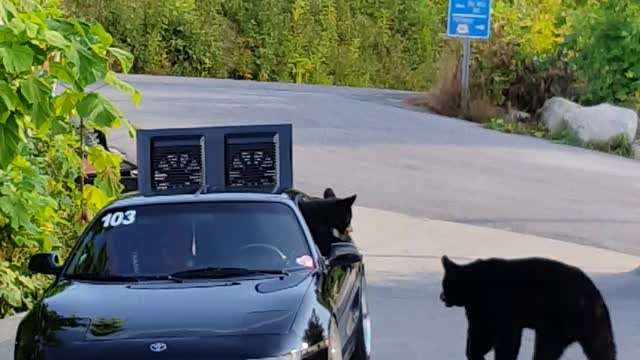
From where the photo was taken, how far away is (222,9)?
4091cm

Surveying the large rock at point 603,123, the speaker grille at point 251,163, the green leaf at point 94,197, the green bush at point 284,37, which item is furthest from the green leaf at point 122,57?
the green bush at point 284,37

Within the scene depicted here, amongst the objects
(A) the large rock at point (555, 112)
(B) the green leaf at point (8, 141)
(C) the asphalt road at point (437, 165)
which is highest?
(B) the green leaf at point (8, 141)

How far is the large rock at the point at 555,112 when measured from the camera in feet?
77.2

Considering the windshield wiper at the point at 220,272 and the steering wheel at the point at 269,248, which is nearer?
the windshield wiper at the point at 220,272

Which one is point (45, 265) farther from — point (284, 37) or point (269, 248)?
point (284, 37)

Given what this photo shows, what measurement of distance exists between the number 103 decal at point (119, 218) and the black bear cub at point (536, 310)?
86.0 inches

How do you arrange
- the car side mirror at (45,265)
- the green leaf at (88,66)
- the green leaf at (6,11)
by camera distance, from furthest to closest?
the green leaf at (88,66)
the green leaf at (6,11)
the car side mirror at (45,265)

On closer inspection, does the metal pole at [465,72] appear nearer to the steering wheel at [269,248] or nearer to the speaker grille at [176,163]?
the speaker grille at [176,163]

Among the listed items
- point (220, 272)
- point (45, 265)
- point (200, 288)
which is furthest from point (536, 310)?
point (45, 265)

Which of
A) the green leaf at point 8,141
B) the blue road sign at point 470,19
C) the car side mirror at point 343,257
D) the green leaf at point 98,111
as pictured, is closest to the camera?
the car side mirror at point 343,257

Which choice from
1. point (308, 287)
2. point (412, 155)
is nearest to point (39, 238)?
point (308, 287)

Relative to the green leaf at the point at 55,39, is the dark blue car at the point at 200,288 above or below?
below

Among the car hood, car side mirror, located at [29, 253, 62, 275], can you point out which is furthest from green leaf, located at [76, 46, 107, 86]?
the car hood

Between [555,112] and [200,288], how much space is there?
713 inches
